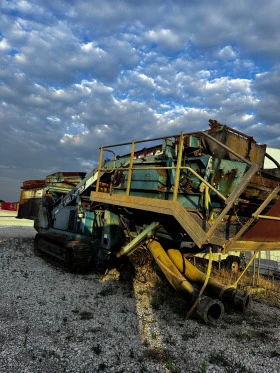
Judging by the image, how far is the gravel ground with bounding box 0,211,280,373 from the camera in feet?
11.7

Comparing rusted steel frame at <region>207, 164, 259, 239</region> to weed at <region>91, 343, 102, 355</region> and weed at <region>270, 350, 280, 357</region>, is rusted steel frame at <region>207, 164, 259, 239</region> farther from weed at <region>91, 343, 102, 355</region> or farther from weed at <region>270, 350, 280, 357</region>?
weed at <region>91, 343, 102, 355</region>

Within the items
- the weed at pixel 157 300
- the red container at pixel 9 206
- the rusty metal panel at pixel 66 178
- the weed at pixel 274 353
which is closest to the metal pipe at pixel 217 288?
the weed at pixel 157 300

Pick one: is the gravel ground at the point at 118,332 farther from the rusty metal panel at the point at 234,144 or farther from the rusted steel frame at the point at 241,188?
the rusty metal panel at the point at 234,144

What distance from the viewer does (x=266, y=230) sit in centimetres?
486

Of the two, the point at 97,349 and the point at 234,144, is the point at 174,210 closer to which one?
the point at 234,144

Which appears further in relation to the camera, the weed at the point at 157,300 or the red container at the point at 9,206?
the red container at the point at 9,206

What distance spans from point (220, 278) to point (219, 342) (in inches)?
176

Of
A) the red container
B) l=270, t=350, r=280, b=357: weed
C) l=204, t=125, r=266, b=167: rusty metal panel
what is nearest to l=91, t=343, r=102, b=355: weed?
l=270, t=350, r=280, b=357: weed

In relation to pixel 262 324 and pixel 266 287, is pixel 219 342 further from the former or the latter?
pixel 266 287

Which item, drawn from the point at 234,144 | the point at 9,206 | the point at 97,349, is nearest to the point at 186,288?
the point at 97,349

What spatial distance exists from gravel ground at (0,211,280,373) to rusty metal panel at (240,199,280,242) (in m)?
1.56

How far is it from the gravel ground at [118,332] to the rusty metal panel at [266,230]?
1.56 metres

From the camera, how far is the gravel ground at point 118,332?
11.7 ft

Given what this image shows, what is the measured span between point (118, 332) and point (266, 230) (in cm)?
293
